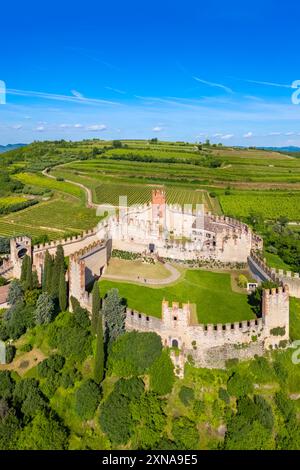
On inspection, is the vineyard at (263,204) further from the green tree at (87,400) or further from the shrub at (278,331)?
the green tree at (87,400)

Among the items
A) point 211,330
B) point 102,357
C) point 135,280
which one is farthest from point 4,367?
point 211,330

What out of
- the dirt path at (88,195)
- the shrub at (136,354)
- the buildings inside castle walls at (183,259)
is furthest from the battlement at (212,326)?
the dirt path at (88,195)

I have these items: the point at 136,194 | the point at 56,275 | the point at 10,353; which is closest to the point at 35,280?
the point at 56,275

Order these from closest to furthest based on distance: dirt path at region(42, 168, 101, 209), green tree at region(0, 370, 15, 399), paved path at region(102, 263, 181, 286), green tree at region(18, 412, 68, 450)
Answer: green tree at region(18, 412, 68, 450) < green tree at region(0, 370, 15, 399) < paved path at region(102, 263, 181, 286) < dirt path at region(42, 168, 101, 209)

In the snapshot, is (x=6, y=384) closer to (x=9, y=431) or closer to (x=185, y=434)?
(x=9, y=431)

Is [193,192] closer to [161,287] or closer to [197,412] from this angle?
[161,287]

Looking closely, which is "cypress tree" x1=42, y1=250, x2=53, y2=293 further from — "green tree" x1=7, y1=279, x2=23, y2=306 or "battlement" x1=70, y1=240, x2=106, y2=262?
"battlement" x1=70, y1=240, x2=106, y2=262

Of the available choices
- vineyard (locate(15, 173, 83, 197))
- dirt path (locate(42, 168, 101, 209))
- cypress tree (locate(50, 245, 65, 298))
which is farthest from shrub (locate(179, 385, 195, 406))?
vineyard (locate(15, 173, 83, 197))

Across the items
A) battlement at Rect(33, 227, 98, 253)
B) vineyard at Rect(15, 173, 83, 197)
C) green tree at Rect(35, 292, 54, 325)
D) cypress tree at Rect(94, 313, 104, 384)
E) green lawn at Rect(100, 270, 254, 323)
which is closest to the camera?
cypress tree at Rect(94, 313, 104, 384)
